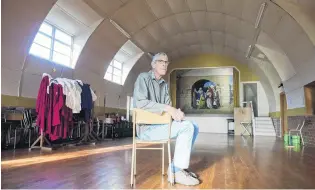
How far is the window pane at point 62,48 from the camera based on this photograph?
709 centimetres

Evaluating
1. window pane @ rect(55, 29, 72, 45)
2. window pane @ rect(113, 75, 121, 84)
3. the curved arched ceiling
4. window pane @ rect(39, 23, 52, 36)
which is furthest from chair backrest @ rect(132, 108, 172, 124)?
window pane @ rect(113, 75, 121, 84)

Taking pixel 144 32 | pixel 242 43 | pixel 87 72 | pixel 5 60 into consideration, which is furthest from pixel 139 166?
pixel 242 43

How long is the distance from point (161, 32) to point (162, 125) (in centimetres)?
841

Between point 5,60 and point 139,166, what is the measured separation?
4.07 m

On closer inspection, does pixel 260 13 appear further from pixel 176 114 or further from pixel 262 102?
pixel 262 102

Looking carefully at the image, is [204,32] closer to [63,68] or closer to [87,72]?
[87,72]

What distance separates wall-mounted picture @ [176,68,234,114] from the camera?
13250mm

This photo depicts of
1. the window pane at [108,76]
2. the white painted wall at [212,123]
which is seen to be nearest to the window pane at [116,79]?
the window pane at [108,76]

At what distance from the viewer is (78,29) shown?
25.2 feet

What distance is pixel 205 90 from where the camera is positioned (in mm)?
13641

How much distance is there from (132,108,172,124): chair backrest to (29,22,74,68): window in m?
5.01

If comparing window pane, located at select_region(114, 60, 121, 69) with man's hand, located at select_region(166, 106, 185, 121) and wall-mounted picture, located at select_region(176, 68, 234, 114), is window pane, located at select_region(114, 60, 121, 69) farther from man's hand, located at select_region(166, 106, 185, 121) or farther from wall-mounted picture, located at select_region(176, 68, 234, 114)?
man's hand, located at select_region(166, 106, 185, 121)

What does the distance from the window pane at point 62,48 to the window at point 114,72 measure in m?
2.26

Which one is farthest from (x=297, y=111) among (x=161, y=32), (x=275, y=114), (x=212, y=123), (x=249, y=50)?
(x=212, y=123)
